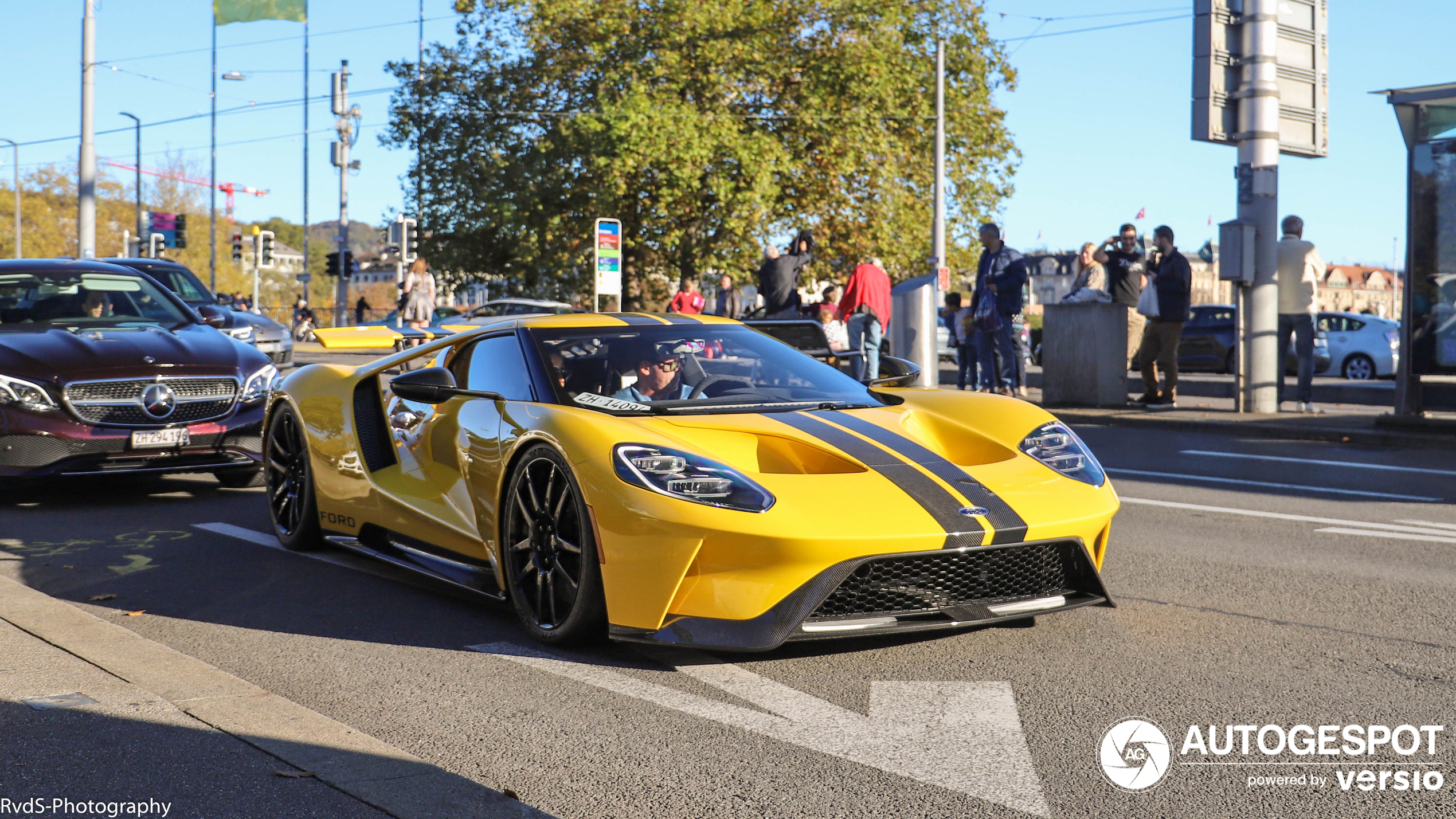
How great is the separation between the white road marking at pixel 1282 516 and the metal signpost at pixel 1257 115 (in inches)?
248

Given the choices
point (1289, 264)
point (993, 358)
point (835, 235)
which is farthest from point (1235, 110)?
point (835, 235)

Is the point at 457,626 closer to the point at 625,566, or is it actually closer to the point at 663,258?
the point at 625,566

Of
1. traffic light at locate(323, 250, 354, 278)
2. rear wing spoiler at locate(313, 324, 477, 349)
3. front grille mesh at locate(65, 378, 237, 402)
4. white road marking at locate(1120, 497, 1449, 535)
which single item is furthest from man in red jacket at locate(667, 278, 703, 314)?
traffic light at locate(323, 250, 354, 278)

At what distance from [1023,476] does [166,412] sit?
560cm

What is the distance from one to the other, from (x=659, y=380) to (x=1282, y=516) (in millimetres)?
4199

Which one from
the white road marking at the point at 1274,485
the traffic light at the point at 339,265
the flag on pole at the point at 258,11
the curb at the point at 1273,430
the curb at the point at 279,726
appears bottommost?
the curb at the point at 279,726

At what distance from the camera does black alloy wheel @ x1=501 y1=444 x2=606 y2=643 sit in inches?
175

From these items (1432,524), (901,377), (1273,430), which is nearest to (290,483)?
(901,377)

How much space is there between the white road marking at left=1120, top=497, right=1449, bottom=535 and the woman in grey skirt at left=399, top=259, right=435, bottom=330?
55.1 ft

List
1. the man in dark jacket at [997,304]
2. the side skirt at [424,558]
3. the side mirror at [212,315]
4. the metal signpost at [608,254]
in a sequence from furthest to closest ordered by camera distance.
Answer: the metal signpost at [608,254]
the man in dark jacket at [997,304]
the side mirror at [212,315]
the side skirt at [424,558]

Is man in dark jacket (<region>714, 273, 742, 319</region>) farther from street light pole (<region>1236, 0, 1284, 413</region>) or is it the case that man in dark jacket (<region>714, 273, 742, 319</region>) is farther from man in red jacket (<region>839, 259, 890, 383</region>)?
street light pole (<region>1236, 0, 1284, 413</region>)

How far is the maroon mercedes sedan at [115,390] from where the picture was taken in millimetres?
7859

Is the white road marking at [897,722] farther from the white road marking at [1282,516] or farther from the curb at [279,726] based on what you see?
the white road marking at [1282,516]

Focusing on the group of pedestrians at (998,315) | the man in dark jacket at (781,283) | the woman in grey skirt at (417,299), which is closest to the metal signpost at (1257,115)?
the group of pedestrians at (998,315)
